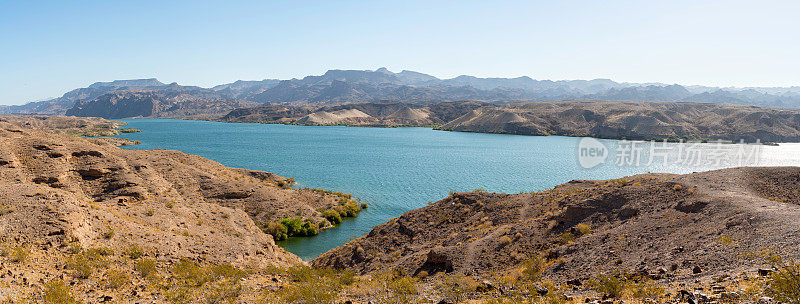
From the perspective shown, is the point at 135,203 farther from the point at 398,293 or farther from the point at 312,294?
the point at 398,293

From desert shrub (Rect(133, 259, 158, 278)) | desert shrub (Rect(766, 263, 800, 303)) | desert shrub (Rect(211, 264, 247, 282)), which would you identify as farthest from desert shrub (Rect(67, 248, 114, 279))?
desert shrub (Rect(766, 263, 800, 303))

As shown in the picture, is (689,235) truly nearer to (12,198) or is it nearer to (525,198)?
(525,198)

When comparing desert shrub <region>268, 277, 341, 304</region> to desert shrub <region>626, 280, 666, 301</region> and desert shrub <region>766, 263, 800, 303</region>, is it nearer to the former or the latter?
desert shrub <region>626, 280, 666, 301</region>

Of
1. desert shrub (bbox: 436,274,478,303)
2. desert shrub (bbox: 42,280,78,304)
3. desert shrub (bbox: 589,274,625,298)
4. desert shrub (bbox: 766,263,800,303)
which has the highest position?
desert shrub (bbox: 766,263,800,303)

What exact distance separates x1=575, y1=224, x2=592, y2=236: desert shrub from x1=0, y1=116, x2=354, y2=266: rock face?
2238cm

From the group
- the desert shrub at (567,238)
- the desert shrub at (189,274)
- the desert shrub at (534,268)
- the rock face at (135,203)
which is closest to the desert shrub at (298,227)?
the rock face at (135,203)

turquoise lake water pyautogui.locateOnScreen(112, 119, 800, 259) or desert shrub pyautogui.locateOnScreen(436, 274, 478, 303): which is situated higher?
desert shrub pyautogui.locateOnScreen(436, 274, 478, 303)

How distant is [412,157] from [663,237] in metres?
94.5

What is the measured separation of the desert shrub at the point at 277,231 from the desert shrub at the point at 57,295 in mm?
28752

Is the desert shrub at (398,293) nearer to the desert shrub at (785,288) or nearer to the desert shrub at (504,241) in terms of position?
the desert shrub at (504,241)

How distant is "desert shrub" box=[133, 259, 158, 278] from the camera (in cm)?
Result: 1811

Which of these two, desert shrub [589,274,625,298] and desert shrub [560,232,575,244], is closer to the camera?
desert shrub [589,274,625,298]

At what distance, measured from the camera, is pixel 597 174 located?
85125 mm

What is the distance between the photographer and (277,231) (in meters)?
43.2
